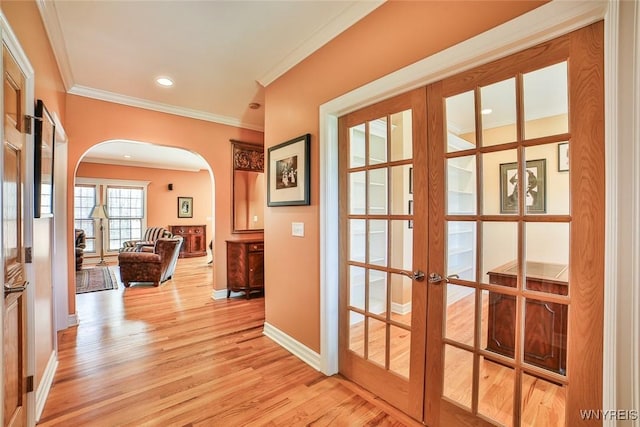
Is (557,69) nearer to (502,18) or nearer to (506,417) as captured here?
(502,18)

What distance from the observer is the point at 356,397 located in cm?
200

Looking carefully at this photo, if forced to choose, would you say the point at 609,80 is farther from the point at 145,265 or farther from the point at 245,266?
the point at 145,265

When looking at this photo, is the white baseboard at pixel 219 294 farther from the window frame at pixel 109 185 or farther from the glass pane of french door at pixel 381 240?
the window frame at pixel 109 185

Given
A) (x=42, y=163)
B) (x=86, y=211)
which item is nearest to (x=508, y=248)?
(x=42, y=163)

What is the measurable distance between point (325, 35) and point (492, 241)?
1937 millimetres

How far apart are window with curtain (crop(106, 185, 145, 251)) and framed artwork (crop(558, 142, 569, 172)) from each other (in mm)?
9202

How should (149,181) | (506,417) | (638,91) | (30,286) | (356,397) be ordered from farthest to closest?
(149,181) → (356,397) → (30,286) → (506,417) → (638,91)

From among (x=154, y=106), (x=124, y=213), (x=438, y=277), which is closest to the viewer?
(x=438, y=277)

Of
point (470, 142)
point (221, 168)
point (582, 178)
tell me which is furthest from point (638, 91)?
point (221, 168)

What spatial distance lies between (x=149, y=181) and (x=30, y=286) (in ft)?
24.4

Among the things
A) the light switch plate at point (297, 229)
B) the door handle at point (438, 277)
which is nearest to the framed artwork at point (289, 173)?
the light switch plate at point (297, 229)

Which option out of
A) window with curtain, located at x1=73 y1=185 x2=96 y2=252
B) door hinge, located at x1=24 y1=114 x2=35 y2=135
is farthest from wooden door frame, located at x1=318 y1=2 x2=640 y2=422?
window with curtain, located at x1=73 y1=185 x2=96 y2=252

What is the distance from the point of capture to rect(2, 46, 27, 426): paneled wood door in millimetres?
1337

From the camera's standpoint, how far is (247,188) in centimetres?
482
